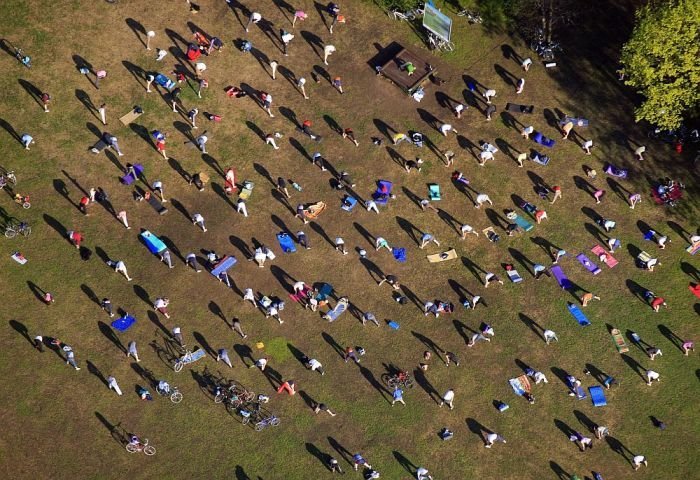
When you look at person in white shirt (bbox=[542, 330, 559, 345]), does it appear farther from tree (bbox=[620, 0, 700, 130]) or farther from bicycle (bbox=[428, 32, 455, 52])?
bicycle (bbox=[428, 32, 455, 52])

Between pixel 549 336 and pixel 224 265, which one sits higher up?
pixel 549 336

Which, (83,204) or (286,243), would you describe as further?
(83,204)

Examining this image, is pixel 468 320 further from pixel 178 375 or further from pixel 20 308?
pixel 20 308

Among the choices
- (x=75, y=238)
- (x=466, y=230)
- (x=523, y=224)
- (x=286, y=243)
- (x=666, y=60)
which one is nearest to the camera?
(x=75, y=238)

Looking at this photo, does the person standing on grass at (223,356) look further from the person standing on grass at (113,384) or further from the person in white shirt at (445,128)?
the person in white shirt at (445,128)

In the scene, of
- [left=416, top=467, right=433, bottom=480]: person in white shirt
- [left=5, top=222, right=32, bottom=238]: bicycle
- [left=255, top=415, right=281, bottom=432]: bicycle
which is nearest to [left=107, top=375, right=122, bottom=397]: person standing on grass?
Result: [left=255, top=415, right=281, bottom=432]: bicycle

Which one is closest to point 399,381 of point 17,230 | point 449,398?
point 449,398

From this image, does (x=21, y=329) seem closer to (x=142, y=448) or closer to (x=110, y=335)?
(x=110, y=335)

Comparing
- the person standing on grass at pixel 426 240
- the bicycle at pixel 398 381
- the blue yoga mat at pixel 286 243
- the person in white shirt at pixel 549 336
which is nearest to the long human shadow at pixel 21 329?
the blue yoga mat at pixel 286 243
